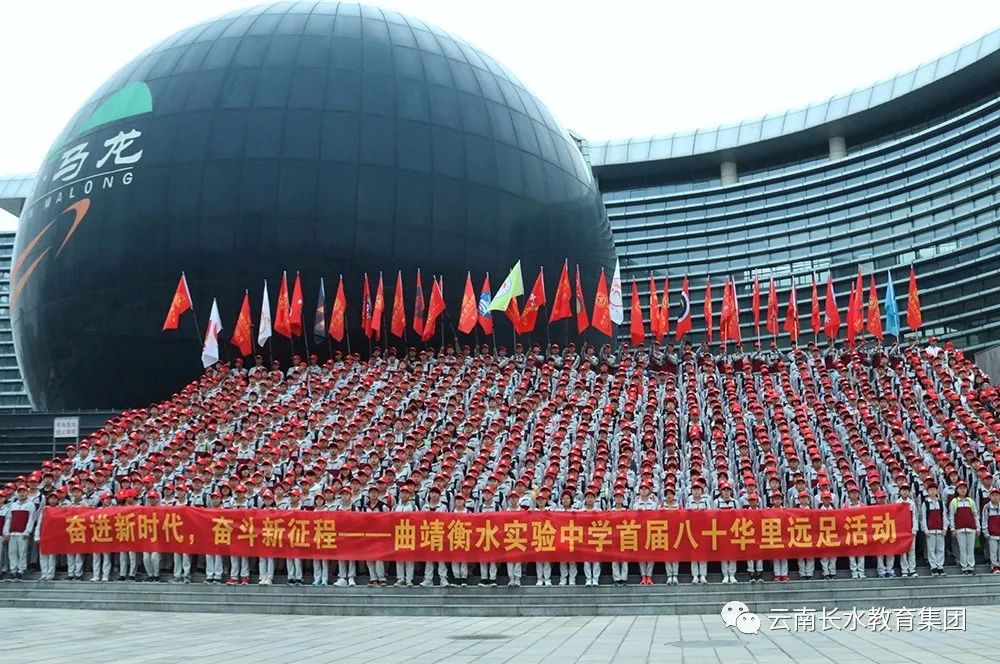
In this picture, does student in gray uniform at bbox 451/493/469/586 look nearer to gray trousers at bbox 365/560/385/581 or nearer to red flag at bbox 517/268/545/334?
gray trousers at bbox 365/560/385/581

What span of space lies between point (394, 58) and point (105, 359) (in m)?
11.1

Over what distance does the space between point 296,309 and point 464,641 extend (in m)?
14.2

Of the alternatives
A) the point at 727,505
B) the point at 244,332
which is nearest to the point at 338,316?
the point at 244,332

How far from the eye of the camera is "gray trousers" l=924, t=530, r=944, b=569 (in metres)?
13.1

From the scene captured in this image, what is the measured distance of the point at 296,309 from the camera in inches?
901

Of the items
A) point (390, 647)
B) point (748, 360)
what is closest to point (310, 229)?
point (748, 360)

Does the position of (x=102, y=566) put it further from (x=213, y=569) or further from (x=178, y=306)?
(x=178, y=306)

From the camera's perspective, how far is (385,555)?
13680 millimetres

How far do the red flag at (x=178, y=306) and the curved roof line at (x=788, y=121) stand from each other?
1548 inches

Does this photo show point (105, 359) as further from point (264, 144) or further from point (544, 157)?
point (544, 157)

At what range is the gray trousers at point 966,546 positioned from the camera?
1314 cm

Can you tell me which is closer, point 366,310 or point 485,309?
point 366,310

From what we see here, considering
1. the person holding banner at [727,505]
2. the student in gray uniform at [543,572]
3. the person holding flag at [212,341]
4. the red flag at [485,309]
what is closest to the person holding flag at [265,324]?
the person holding flag at [212,341]

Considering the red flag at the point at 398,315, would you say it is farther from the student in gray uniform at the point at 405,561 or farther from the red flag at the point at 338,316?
the student in gray uniform at the point at 405,561
